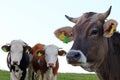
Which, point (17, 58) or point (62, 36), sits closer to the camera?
point (62, 36)

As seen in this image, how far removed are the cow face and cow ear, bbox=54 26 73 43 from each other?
30.4ft

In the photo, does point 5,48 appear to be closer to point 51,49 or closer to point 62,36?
point 51,49

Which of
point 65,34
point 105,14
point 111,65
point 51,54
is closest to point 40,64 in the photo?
point 51,54

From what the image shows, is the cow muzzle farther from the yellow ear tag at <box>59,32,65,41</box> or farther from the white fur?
the white fur

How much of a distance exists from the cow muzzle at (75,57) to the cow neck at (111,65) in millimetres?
838

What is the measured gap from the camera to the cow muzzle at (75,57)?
9.03m

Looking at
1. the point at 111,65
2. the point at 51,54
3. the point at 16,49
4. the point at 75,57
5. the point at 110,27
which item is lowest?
the point at 51,54

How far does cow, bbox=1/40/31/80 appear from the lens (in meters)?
19.5

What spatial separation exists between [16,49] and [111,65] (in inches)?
409

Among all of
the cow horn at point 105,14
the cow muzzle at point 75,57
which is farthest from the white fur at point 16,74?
the cow muzzle at point 75,57

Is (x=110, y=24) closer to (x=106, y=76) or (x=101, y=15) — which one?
(x=101, y=15)

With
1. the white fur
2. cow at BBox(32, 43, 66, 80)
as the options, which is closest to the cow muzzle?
the white fur

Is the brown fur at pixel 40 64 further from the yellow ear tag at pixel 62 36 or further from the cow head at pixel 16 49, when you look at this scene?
the yellow ear tag at pixel 62 36

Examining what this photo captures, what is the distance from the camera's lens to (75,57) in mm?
9031
